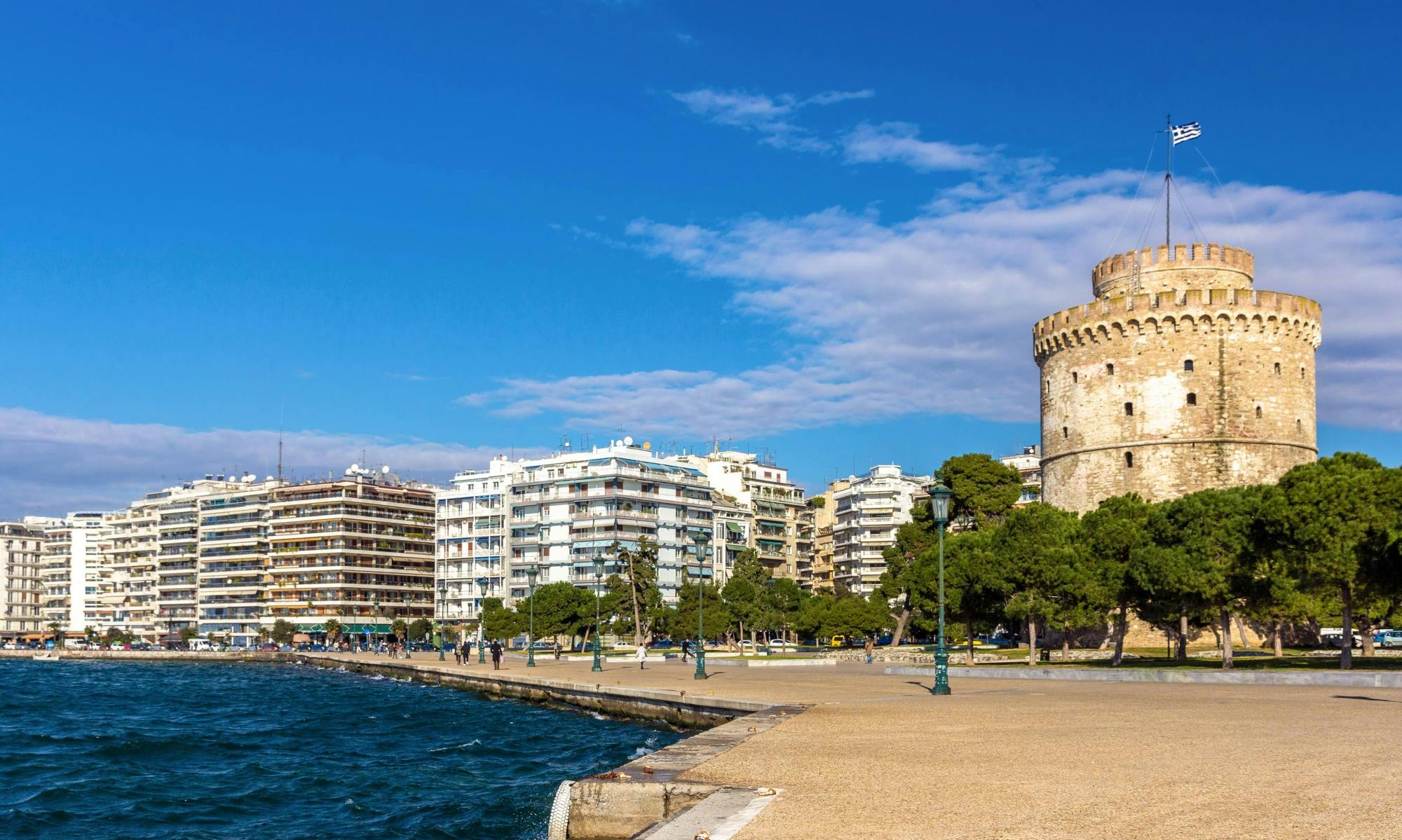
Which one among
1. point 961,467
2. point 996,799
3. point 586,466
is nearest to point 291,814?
point 996,799

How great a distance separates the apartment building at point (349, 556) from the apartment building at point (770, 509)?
3304 centimetres

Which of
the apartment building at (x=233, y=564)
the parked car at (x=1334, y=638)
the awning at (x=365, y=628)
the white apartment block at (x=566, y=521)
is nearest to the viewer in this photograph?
the parked car at (x=1334, y=638)

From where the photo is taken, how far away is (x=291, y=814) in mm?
20656

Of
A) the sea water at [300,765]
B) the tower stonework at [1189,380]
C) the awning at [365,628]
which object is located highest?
the tower stonework at [1189,380]

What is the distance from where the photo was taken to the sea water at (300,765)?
64.6 feet

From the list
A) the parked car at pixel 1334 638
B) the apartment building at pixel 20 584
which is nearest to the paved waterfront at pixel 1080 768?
the parked car at pixel 1334 638

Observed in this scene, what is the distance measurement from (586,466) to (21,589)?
111 metres

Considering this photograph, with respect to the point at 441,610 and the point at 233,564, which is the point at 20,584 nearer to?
the point at 233,564

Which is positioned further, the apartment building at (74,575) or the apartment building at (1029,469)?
the apartment building at (74,575)

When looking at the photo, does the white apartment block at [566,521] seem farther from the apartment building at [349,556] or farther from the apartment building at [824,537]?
the apartment building at [824,537]

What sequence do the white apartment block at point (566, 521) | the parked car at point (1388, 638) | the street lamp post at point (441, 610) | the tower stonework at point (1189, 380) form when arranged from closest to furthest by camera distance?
the tower stonework at point (1189, 380) < the parked car at point (1388, 638) < the white apartment block at point (566, 521) < the street lamp post at point (441, 610)

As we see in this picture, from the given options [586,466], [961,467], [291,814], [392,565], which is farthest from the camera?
[392,565]

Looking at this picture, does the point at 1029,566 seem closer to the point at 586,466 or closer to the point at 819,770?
the point at 819,770

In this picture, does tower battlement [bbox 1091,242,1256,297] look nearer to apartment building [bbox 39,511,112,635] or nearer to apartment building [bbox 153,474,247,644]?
apartment building [bbox 153,474,247,644]
